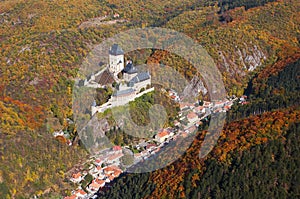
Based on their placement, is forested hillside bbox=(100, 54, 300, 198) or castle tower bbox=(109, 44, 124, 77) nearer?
forested hillside bbox=(100, 54, 300, 198)

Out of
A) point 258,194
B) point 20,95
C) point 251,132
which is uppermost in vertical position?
point 20,95

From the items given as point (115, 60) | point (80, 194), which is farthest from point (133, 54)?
point (80, 194)

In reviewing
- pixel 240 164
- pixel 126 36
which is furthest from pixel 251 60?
pixel 240 164

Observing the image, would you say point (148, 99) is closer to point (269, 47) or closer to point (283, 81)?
point (283, 81)

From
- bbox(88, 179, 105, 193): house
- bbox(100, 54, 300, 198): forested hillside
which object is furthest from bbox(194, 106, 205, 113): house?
bbox(88, 179, 105, 193): house

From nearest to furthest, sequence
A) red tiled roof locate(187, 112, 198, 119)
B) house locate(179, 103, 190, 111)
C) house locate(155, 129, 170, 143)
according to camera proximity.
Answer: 1. house locate(155, 129, 170, 143)
2. red tiled roof locate(187, 112, 198, 119)
3. house locate(179, 103, 190, 111)

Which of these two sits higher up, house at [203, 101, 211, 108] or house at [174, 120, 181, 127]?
house at [203, 101, 211, 108]

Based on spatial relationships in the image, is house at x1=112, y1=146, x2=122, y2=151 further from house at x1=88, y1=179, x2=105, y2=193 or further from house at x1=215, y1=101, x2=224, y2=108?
house at x1=215, y1=101, x2=224, y2=108

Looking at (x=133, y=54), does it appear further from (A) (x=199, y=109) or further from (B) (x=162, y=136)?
(B) (x=162, y=136)
